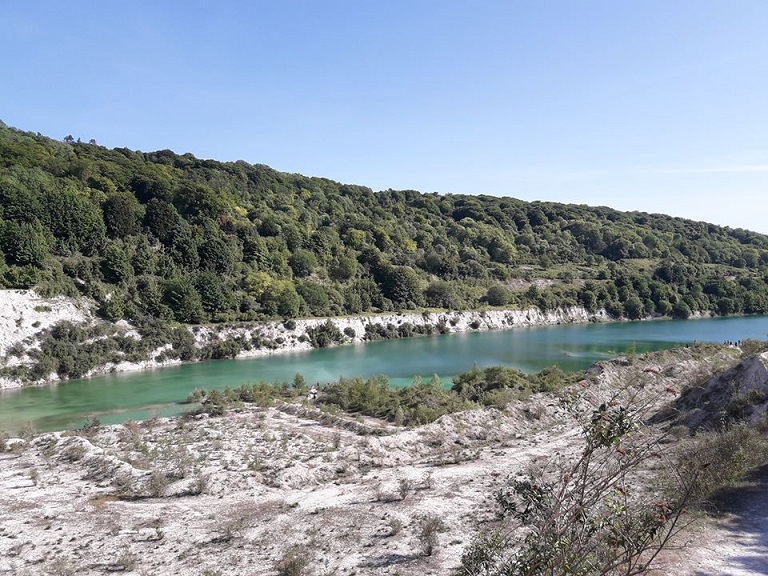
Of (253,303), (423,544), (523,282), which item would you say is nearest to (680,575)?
(423,544)

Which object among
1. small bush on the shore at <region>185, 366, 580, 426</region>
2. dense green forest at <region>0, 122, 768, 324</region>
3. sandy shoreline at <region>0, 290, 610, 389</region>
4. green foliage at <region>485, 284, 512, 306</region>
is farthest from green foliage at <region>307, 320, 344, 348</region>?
green foliage at <region>485, 284, 512, 306</region>

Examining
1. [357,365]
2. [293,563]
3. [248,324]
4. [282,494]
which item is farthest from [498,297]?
[293,563]

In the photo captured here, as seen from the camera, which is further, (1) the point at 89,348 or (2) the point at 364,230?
(2) the point at 364,230

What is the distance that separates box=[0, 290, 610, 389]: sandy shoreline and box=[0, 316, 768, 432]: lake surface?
80.3 inches

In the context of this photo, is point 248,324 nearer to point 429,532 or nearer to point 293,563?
point 429,532

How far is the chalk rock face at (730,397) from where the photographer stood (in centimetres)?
1616

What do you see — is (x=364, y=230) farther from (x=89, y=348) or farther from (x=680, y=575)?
(x=680, y=575)

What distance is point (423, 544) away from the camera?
9.91 m

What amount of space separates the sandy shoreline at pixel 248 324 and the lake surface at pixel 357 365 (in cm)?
204

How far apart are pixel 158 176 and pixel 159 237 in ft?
63.0

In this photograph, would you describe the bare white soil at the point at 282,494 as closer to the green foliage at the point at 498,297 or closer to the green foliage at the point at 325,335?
the green foliage at the point at 325,335

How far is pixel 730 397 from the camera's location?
17766 mm

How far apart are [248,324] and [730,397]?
4277 cm

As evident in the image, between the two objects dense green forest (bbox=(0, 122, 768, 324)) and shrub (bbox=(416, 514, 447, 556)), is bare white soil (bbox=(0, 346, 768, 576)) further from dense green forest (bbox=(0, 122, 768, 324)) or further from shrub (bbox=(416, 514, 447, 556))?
dense green forest (bbox=(0, 122, 768, 324))
